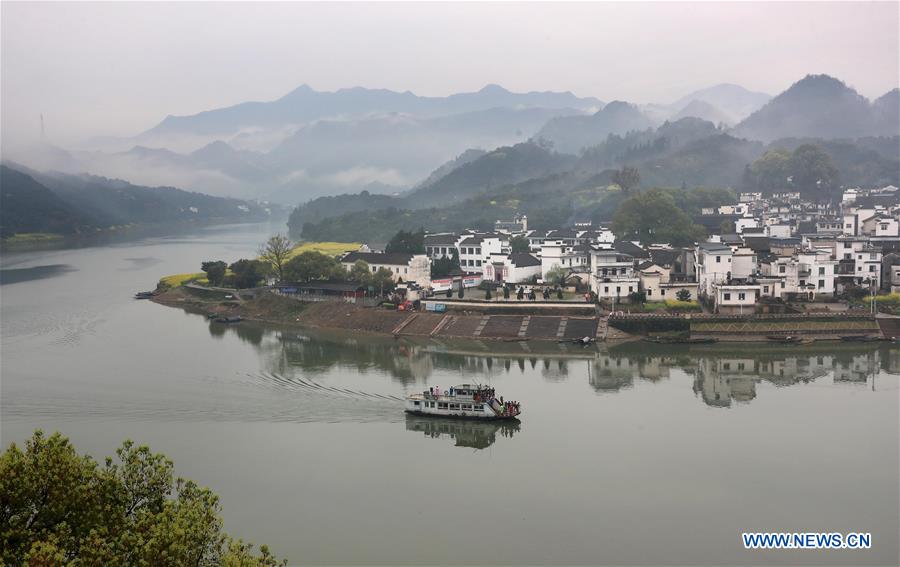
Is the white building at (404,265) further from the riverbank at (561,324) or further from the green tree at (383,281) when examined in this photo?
the riverbank at (561,324)

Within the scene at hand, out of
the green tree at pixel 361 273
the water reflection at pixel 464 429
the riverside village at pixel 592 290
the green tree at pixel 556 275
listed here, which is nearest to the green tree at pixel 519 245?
the riverside village at pixel 592 290

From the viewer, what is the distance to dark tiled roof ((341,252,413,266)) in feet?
87.7

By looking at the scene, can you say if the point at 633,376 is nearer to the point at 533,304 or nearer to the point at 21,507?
the point at 533,304

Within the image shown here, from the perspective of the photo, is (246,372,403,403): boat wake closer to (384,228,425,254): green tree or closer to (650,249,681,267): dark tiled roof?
(650,249,681,267): dark tiled roof

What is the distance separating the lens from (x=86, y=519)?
6012 millimetres

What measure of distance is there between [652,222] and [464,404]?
64.7 feet

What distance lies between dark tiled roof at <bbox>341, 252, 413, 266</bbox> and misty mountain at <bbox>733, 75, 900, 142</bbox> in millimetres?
67657

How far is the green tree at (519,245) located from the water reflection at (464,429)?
16646mm

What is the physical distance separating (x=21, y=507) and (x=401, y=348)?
47.2ft

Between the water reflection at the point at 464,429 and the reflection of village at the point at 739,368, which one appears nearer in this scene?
the water reflection at the point at 464,429

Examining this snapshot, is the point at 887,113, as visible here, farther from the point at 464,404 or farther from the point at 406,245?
the point at 464,404

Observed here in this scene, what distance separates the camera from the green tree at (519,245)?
1184 inches

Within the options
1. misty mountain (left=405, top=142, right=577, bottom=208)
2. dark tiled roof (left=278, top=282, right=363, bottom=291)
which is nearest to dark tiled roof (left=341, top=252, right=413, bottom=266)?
dark tiled roof (left=278, top=282, right=363, bottom=291)

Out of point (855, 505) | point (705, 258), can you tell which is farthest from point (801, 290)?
point (855, 505)
